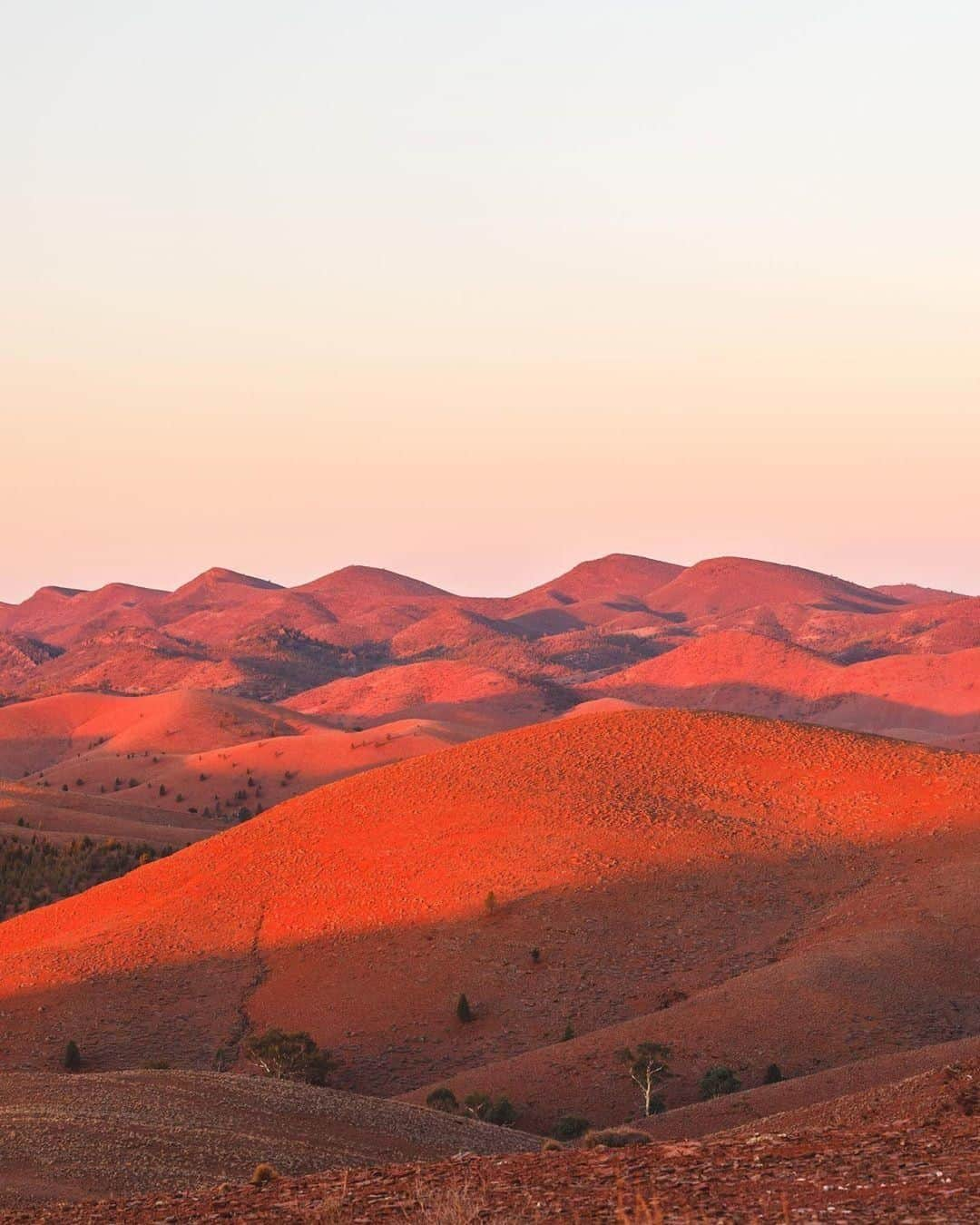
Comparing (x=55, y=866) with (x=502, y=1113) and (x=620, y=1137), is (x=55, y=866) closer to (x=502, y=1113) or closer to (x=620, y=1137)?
(x=502, y=1113)

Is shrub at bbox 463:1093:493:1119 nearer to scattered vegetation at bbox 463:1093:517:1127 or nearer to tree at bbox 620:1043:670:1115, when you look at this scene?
scattered vegetation at bbox 463:1093:517:1127

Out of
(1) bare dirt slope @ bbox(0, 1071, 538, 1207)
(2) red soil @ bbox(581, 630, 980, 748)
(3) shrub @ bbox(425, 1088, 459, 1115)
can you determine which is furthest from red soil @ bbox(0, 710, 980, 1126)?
(2) red soil @ bbox(581, 630, 980, 748)

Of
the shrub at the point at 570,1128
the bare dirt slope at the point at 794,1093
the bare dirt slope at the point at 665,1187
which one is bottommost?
the shrub at the point at 570,1128

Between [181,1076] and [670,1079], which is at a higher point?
[181,1076]

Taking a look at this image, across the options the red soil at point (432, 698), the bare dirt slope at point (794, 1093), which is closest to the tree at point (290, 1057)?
the bare dirt slope at point (794, 1093)

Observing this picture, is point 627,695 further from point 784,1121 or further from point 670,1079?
point 784,1121

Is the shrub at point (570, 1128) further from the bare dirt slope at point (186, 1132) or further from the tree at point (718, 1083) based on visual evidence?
the bare dirt slope at point (186, 1132)

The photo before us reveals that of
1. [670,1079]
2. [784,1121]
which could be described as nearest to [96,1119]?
[784,1121]
